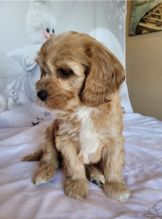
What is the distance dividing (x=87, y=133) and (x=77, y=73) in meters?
0.26

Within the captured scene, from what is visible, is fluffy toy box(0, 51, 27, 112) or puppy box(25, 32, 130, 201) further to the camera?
fluffy toy box(0, 51, 27, 112)

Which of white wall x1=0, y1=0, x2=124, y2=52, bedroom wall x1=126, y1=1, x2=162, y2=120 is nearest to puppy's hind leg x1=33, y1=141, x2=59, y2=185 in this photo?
white wall x1=0, y1=0, x2=124, y2=52

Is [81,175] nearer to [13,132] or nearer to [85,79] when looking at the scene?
[85,79]

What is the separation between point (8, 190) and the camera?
1.16m

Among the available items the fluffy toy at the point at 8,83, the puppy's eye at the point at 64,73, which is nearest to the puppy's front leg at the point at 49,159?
the puppy's eye at the point at 64,73

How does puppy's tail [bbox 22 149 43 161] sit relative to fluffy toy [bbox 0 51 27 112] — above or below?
below

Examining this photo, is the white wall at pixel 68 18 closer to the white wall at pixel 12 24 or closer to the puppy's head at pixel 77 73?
the white wall at pixel 12 24

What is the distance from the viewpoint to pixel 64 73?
3.62 ft

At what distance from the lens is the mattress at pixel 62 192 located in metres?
1.00

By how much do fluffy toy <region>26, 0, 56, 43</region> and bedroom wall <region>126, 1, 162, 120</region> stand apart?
3.90 ft

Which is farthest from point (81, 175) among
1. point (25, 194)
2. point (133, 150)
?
point (133, 150)

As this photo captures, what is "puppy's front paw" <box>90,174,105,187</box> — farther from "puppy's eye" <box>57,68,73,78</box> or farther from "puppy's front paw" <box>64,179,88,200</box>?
"puppy's eye" <box>57,68,73,78</box>

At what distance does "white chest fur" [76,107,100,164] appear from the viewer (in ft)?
3.89

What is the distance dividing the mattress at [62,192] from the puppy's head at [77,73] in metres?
0.36
